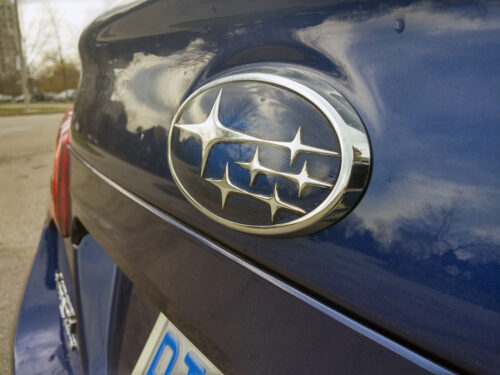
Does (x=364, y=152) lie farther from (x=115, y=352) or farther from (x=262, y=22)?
(x=115, y=352)

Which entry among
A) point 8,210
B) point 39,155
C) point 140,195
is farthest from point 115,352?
point 39,155

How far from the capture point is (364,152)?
1.49ft

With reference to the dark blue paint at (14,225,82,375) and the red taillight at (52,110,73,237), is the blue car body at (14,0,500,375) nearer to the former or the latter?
the dark blue paint at (14,225,82,375)

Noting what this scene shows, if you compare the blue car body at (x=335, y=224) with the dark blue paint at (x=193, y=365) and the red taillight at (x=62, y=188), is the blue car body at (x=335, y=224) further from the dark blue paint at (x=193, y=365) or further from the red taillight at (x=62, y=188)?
the red taillight at (x=62, y=188)

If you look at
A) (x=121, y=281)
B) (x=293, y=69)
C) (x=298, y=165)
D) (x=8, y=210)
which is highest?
(x=293, y=69)

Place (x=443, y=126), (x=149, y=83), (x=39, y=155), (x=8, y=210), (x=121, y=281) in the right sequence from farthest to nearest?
(x=39, y=155) → (x=8, y=210) → (x=121, y=281) → (x=149, y=83) → (x=443, y=126)

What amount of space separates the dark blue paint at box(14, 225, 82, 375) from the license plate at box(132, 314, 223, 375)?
290 millimetres

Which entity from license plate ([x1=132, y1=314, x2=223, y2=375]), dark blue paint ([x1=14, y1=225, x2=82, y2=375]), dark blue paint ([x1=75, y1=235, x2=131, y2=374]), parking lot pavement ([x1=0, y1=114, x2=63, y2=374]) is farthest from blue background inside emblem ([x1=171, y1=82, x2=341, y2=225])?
parking lot pavement ([x1=0, y1=114, x2=63, y2=374])

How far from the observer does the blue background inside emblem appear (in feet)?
1.56

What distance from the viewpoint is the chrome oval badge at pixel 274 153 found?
46cm

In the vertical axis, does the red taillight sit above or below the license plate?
above

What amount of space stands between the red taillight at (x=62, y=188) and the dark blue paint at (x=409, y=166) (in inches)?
25.9

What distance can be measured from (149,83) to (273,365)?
0.51 meters

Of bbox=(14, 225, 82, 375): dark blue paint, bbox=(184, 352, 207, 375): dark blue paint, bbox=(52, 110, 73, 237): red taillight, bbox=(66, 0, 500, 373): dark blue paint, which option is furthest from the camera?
bbox=(52, 110, 73, 237): red taillight
